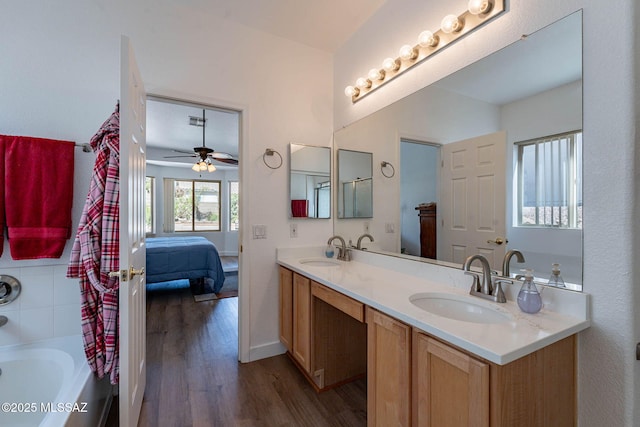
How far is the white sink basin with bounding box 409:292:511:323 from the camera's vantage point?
1220 millimetres

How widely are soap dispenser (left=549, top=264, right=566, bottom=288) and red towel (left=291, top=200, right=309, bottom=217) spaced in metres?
1.74

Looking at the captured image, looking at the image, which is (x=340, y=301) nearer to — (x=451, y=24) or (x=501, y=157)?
(x=501, y=157)

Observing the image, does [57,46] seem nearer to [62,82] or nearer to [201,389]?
[62,82]

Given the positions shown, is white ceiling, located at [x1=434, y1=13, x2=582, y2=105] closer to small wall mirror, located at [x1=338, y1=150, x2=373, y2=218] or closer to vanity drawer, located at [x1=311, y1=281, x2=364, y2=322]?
small wall mirror, located at [x1=338, y1=150, x2=373, y2=218]

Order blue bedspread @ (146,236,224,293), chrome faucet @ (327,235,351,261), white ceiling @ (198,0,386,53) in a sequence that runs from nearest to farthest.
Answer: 1. white ceiling @ (198,0,386,53)
2. chrome faucet @ (327,235,351,261)
3. blue bedspread @ (146,236,224,293)

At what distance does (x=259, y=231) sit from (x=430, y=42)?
5.79 ft

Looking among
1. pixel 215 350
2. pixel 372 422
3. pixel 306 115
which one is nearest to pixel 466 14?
pixel 306 115

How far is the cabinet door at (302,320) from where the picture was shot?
1943 millimetres

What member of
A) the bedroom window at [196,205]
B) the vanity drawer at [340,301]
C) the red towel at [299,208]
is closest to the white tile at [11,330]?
the vanity drawer at [340,301]

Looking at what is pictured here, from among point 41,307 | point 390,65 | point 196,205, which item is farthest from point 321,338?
point 196,205

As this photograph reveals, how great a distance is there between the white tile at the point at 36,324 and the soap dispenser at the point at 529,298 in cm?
251

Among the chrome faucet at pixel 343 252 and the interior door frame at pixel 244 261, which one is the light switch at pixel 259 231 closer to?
the interior door frame at pixel 244 261

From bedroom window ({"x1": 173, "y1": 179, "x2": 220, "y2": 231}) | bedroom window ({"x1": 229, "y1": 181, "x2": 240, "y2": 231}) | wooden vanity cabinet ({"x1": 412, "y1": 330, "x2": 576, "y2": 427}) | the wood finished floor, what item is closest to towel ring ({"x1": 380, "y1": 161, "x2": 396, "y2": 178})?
wooden vanity cabinet ({"x1": 412, "y1": 330, "x2": 576, "y2": 427})

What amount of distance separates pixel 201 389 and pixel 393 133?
2221mm
